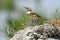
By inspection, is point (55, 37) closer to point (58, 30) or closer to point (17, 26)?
point (58, 30)

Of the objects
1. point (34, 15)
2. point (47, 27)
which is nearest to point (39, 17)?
point (34, 15)

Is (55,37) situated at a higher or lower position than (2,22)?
higher

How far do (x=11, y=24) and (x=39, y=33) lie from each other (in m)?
1.68

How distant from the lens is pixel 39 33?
466 centimetres

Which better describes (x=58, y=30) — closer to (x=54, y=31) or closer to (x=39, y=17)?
(x=54, y=31)

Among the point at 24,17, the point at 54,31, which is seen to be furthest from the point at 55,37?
the point at 24,17

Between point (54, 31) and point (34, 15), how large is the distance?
1.45 meters

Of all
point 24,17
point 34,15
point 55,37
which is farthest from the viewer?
point 24,17

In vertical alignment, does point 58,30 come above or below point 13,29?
above

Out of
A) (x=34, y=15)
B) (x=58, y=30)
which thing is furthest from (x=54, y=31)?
(x=34, y=15)

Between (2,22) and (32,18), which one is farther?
(2,22)

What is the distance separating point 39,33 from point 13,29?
1.47 meters

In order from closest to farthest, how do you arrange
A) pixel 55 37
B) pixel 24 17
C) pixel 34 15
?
pixel 55 37, pixel 34 15, pixel 24 17

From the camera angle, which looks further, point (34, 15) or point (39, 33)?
point (34, 15)
